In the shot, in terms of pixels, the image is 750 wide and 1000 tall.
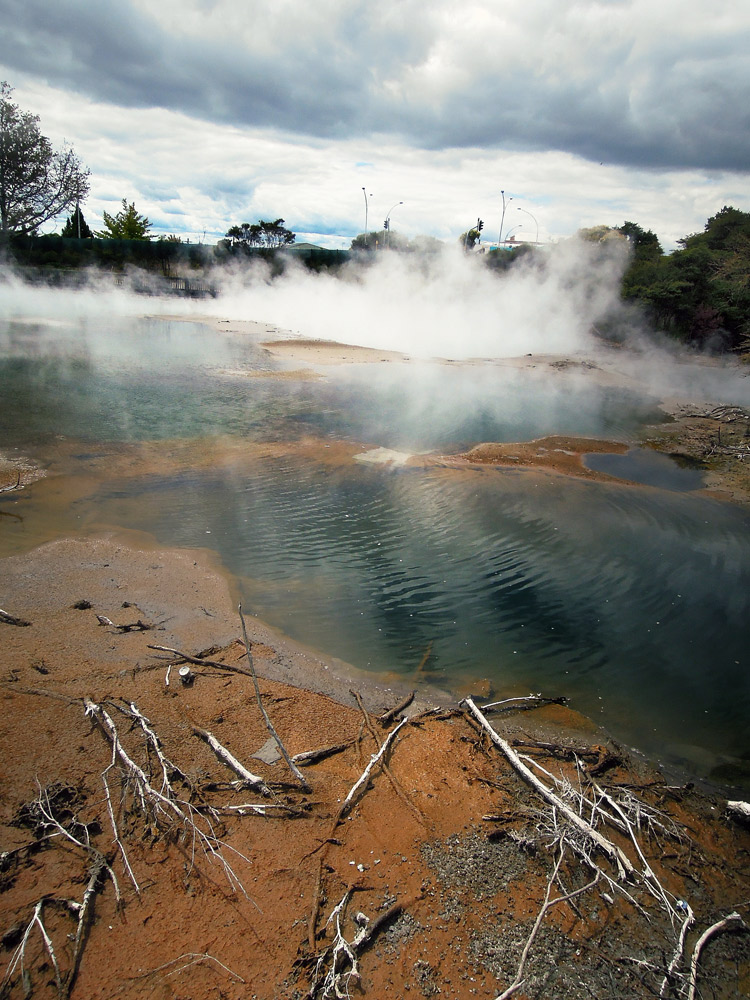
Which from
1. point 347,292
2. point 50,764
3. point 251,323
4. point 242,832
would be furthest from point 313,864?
point 347,292

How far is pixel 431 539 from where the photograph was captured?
785 cm

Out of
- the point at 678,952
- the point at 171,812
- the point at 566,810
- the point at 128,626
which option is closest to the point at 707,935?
the point at 678,952

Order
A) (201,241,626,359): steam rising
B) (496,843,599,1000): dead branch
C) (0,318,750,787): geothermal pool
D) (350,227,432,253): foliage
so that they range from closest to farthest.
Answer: (496,843,599,1000): dead branch, (0,318,750,787): geothermal pool, (201,241,626,359): steam rising, (350,227,432,253): foliage

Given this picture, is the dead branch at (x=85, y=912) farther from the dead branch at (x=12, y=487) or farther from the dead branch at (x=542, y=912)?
the dead branch at (x=12, y=487)

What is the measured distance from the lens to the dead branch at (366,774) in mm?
3645

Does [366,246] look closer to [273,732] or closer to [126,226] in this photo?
[126,226]

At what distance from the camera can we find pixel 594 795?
12.7 ft

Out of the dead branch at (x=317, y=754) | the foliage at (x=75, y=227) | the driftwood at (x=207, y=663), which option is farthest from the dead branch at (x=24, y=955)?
the foliage at (x=75, y=227)

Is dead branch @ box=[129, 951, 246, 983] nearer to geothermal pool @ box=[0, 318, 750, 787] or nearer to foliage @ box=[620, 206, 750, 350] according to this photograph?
geothermal pool @ box=[0, 318, 750, 787]

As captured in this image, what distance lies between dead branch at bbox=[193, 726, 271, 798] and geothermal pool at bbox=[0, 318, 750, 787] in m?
1.61

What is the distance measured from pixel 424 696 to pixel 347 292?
3131 cm

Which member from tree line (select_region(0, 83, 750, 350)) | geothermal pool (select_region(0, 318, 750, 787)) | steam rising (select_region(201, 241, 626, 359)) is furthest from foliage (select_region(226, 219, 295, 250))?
geothermal pool (select_region(0, 318, 750, 787))

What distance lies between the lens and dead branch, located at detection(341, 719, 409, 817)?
364 centimetres

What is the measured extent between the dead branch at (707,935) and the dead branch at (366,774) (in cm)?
192
